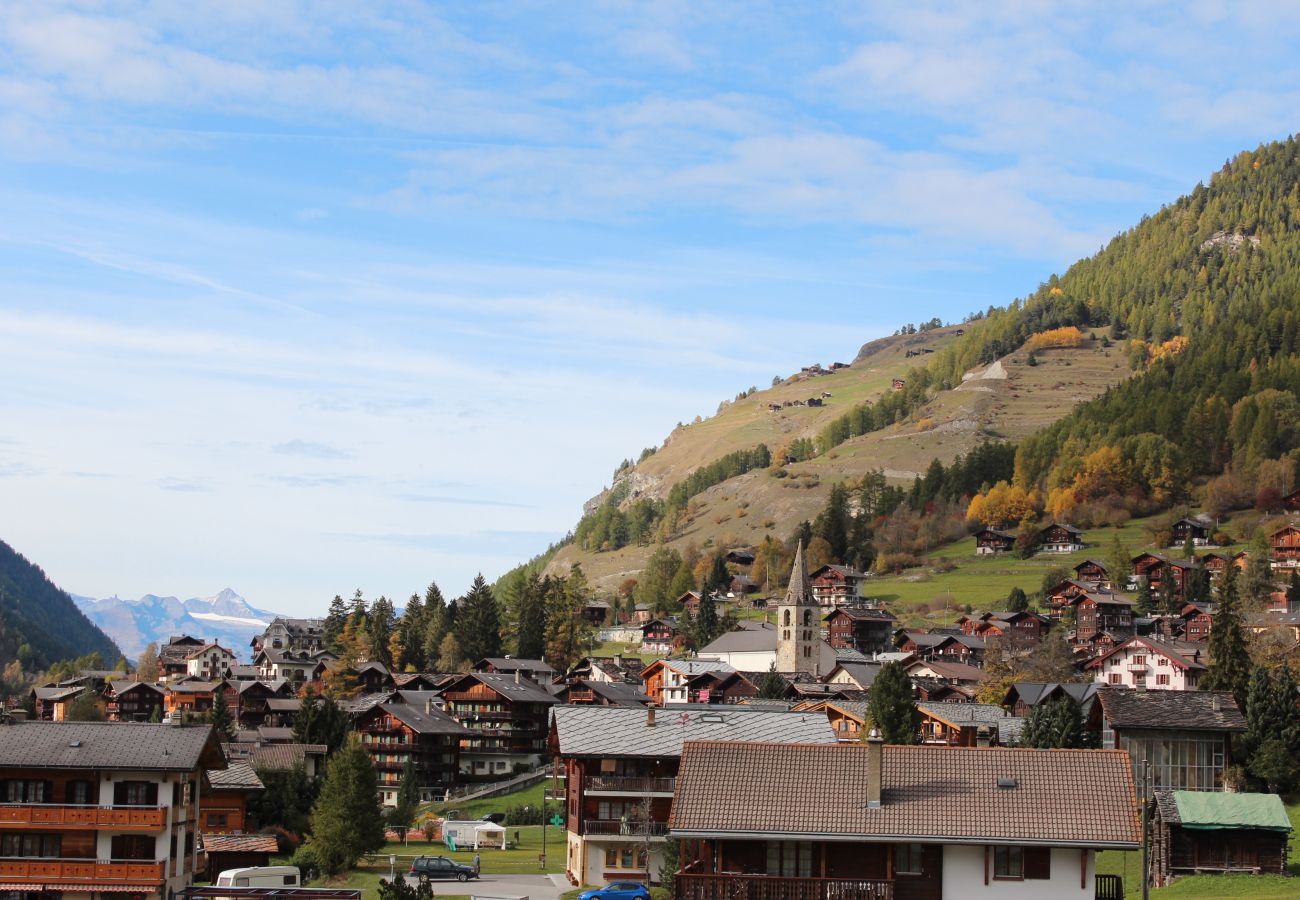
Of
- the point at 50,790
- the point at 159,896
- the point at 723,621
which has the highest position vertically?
the point at 723,621

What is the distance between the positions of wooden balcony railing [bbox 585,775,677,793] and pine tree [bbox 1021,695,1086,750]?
2303 centimetres

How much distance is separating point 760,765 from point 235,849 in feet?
97.4

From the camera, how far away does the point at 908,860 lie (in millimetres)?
47688

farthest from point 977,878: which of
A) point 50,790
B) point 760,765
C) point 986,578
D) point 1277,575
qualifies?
point 986,578

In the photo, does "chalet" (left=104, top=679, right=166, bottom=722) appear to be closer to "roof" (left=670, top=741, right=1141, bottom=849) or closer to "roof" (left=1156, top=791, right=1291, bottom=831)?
"roof" (left=1156, top=791, right=1291, bottom=831)

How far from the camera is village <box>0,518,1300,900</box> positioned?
47.5 m

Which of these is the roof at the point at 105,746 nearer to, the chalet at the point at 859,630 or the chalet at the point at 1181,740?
the chalet at the point at 1181,740

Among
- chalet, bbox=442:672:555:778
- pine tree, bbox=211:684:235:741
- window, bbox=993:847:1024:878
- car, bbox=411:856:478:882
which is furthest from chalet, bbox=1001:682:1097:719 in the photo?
pine tree, bbox=211:684:235:741

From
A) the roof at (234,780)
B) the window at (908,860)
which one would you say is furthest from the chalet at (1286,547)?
the window at (908,860)

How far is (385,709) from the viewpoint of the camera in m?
117

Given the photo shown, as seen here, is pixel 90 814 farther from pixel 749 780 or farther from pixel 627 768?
pixel 749 780

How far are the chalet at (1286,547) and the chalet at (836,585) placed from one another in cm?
Result: 4594

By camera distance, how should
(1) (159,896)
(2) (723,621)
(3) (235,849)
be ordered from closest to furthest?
(1) (159,896) < (3) (235,849) < (2) (723,621)

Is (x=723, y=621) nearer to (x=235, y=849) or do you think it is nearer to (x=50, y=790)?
(x=235, y=849)
